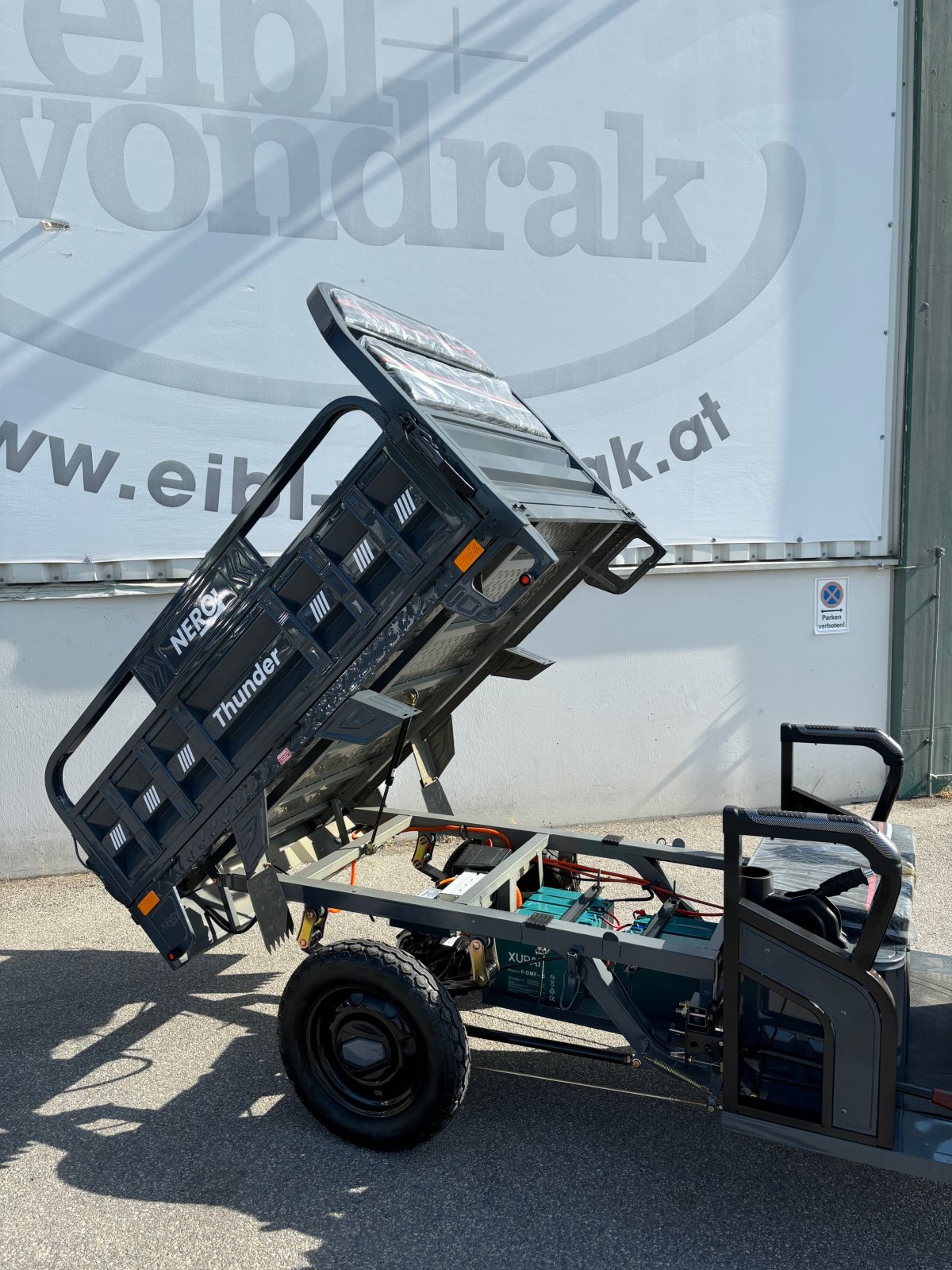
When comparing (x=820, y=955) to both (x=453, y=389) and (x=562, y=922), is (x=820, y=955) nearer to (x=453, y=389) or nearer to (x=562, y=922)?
(x=562, y=922)

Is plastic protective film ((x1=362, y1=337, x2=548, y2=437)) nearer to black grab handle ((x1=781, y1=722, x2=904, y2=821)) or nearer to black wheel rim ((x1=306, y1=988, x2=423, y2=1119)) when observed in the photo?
black grab handle ((x1=781, y1=722, x2=904, y2=821))

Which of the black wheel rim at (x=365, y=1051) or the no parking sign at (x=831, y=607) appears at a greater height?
the no parking sign at (x=831, y=607)

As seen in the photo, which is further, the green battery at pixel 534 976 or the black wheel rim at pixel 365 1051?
the green battery at pixel 534 976

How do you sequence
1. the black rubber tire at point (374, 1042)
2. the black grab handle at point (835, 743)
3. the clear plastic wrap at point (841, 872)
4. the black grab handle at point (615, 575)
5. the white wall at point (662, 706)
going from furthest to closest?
1. the white wall at point (662, 706)
2. the black grab handle at point (615, 575)
3. the black grab handle at point (835, 743)
4. the black rubber tire at point (374, 1042)
5. the clear plastic wrap at point (841, 872)

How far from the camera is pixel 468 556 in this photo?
3.19 meters

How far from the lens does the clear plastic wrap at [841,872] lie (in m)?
3.23

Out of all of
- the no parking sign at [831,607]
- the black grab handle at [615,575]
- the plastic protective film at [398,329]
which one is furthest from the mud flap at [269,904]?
the no parking sign at [831,607]

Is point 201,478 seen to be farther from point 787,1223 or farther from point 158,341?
point 787,1223

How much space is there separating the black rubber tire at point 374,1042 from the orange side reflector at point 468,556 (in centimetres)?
145

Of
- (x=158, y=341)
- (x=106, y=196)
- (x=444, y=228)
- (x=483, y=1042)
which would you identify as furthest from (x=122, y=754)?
(x=444, y=228)

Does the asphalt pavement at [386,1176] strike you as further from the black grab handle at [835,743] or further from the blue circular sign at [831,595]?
the blue circular sign at [831,595]

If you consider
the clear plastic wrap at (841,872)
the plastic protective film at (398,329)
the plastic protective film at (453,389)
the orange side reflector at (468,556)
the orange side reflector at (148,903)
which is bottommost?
the orange side reflector at (148,903)

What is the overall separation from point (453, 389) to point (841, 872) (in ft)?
7.67

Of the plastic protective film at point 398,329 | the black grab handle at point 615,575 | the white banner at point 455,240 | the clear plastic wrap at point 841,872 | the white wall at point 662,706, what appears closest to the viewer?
the clear plastic wrap at point 841,872
